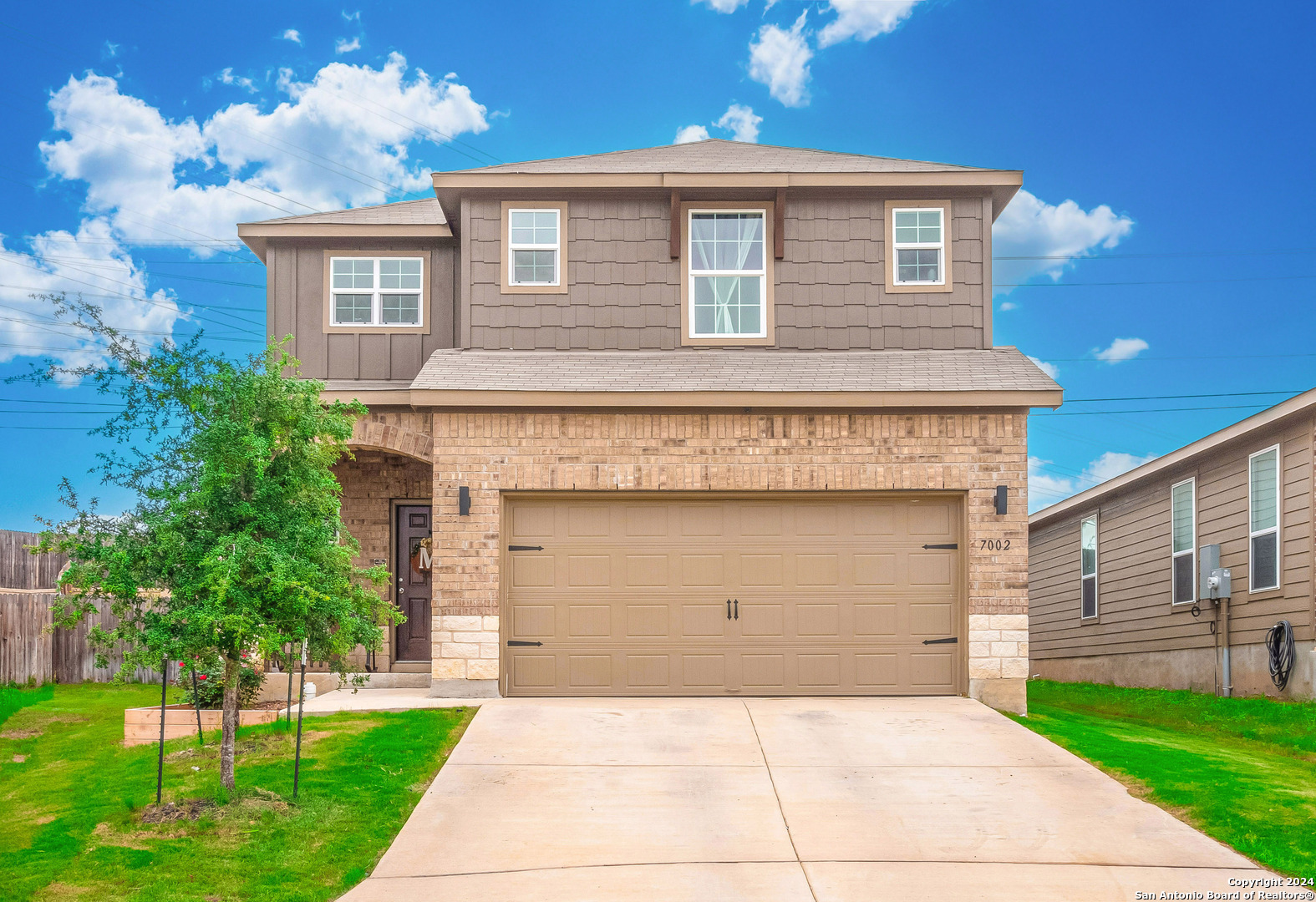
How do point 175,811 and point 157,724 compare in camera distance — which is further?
point 157,724

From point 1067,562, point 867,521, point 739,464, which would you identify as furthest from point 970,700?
point 1067,562

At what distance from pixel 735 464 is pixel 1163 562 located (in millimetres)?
8832

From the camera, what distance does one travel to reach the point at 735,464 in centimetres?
1220

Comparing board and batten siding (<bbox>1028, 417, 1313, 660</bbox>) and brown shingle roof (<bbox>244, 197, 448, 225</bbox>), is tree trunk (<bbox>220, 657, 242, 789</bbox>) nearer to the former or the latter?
brown shingle roof (<bbox>244, 197, 448, 225</bbox>)

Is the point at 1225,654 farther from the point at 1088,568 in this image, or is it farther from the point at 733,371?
the point at 733,371

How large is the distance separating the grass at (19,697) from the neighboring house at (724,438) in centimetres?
524

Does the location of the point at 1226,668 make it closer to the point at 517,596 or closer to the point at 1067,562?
the point at 1067,562

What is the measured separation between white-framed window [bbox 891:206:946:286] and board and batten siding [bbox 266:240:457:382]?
5.52m

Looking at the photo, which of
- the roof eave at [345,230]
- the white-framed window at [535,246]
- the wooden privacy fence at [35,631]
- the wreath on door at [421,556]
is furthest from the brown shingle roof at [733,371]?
the wooden privacy fence at [35,631]

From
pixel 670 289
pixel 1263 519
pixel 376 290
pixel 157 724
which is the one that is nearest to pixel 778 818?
pixel 157 724

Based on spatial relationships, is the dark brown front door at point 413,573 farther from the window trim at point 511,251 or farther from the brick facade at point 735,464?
the window trim at point 511,251

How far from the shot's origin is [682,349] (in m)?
13.2

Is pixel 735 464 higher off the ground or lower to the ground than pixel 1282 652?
higher

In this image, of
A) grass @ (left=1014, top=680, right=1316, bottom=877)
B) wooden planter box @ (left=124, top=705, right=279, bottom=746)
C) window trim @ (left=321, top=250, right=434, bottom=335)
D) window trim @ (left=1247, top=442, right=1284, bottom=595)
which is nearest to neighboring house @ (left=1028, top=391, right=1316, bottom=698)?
window trim @ (left=1247, top=442, right=1284, bottom=595)
